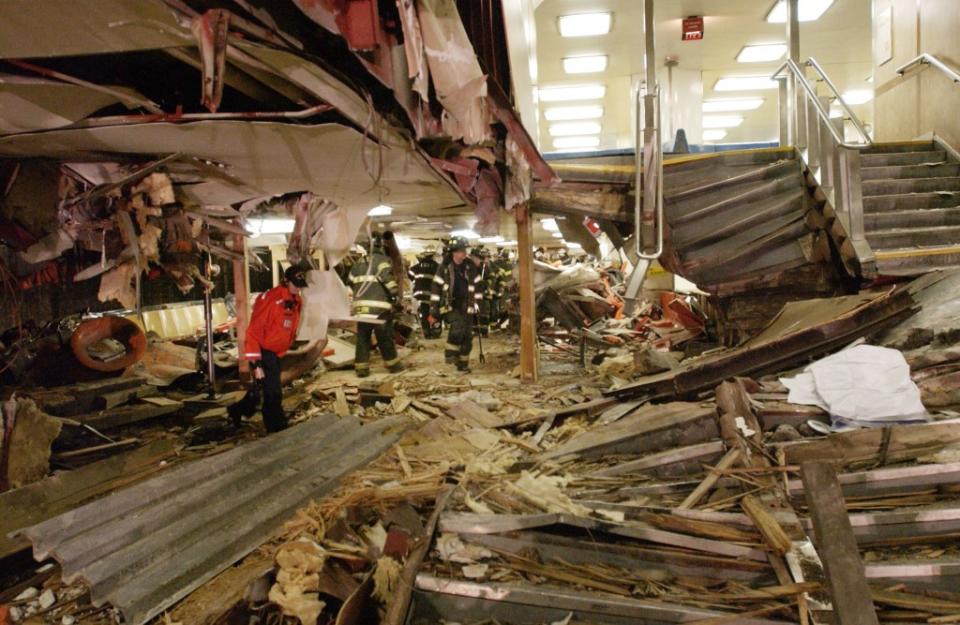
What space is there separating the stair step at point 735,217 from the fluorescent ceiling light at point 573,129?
11.9m

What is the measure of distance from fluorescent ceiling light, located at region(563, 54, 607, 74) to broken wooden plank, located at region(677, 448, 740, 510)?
39.0ft

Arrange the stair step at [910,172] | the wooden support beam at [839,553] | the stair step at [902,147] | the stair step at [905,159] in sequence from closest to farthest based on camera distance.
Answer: the wooden support beam at [839,553]
the stair step at [910,172]
the stair step at [905,159]
the stair step at [902,147]

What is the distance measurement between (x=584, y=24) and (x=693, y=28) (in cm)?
248

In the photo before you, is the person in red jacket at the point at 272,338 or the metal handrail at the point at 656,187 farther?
the metal handrail at the point at 656,187

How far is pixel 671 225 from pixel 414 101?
489cm

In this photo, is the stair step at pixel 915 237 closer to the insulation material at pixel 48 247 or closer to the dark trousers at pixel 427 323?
the dark trousers at pixel 427 323

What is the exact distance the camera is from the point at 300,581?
317cm

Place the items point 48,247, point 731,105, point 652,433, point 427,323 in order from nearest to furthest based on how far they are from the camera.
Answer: point 652,433, point 48,247, point 427,323, point 731,105

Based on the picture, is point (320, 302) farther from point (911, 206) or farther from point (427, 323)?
point (911, 206)

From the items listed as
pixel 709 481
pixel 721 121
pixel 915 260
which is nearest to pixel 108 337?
pixel 709 481

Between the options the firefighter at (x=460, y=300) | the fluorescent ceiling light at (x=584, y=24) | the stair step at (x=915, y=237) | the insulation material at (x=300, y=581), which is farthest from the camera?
the fluorescent ceiling light at (x=584, y=24)

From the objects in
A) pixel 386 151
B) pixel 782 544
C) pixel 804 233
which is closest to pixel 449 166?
pixel 386 151

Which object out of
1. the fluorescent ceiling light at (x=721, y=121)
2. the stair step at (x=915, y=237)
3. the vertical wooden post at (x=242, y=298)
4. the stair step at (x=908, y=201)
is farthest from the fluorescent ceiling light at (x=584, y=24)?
the vertical wooden post at (x=242, y=298)

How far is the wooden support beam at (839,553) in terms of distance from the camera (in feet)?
7.28
